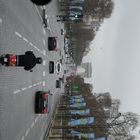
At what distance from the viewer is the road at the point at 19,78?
18.9 meters

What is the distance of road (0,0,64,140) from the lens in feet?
62.1

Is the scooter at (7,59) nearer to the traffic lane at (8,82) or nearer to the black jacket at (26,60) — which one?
the black jacket at (26,60)

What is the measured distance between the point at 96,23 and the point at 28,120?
69644 mm

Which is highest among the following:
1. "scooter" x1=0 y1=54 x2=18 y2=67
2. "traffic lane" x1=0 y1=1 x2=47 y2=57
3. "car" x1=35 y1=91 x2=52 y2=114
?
"traffic lane" x1=0 y1=1 x2=47 y2=57

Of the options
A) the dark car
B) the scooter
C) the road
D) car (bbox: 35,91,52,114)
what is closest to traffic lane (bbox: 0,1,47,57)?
the road

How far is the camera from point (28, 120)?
2566 cm

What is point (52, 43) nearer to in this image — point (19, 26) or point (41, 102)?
point (41, 102)

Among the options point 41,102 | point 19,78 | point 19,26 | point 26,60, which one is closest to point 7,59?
point 26,60

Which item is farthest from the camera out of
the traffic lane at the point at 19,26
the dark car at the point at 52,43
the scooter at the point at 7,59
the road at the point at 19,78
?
the dark car at the point at 52,43

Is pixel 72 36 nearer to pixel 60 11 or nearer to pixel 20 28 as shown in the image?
pixel 60 11

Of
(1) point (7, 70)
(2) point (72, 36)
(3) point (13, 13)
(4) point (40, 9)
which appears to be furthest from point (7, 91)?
(2) point (72, 36)

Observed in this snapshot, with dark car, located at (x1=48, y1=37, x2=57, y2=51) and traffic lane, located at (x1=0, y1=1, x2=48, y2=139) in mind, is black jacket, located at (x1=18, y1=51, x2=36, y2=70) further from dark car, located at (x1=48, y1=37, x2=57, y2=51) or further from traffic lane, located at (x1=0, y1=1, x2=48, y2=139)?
dark car, located at (x1=48, y1=37, x2=57, y2=51)

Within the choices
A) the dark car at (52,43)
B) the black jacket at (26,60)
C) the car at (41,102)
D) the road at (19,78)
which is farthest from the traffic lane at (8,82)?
the dark car at (52,43)

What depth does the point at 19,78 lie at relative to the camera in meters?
22.6
